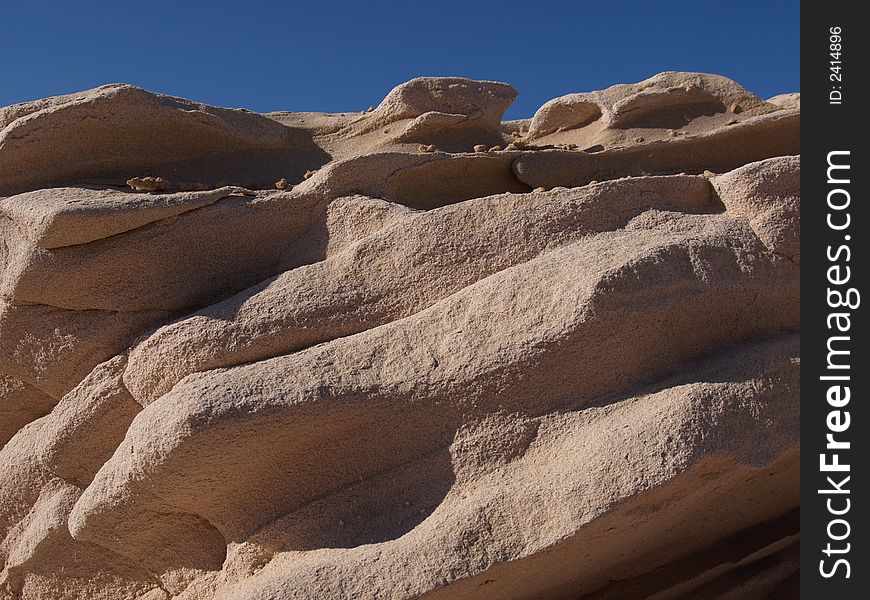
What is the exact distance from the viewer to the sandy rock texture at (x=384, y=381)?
8.23 ft

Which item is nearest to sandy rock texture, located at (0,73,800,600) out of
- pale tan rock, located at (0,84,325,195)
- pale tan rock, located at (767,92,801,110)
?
pale tan rock, located at (0,84,325,195)

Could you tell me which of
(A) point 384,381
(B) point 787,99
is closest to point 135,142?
(A) point 384,381

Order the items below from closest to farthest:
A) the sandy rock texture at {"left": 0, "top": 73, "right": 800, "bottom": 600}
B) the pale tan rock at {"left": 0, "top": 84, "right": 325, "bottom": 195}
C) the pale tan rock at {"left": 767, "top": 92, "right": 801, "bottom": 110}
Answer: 1. the sandy rock texture at {"left": 0, "top": 73, "right": 800, "bottom": 600}
2. the pale tan rock at {"left": 0, "top": 84, "right": 325, "bottom": 195}
3. the pale tan rock at {"left": 767, "top": 92, "right": 801, "bottom": 110}

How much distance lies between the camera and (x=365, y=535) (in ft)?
8.59

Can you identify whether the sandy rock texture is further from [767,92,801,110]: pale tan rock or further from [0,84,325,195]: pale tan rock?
[767,92,801,110]: pale tan rock

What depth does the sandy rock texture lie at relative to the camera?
2.51 metres

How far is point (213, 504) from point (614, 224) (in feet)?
6.12

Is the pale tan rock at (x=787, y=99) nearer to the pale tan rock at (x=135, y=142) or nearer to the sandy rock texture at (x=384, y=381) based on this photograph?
the sandy rock texture at (x=384, y=381)

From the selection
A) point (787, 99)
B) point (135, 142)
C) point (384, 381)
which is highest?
point (787, 99)

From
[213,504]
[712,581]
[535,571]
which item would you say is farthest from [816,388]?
[213,504]

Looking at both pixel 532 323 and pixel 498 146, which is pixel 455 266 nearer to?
pixel 532 323

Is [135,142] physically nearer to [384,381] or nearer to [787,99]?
[384,381]

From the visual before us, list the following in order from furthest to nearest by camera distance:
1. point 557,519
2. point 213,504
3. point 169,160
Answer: point 169,160 → point 213,504 → point 557,519

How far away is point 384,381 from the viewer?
2.74 meters
